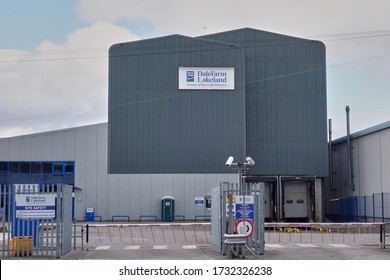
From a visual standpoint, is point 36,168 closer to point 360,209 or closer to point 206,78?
point 206,78

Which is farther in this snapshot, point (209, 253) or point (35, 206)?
point (209, 253)

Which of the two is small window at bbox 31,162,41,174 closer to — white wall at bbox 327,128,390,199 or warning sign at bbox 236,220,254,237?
white wall at bbox 327,128,390,199

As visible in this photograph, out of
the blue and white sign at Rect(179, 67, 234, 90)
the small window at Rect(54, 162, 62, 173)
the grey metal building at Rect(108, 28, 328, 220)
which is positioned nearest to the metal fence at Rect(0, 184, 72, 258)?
the grey metal building at Rect(108, 28, 328, 220)

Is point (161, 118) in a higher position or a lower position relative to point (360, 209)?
higher

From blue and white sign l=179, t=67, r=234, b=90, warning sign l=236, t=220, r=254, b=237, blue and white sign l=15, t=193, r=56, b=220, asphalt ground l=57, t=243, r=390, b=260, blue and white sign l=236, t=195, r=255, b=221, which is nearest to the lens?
blue and white sign l=15, t=193, r=56, b=220

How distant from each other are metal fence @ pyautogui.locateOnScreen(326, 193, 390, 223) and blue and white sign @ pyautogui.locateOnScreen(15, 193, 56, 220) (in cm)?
2906

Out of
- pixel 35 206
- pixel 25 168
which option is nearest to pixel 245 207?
pixel 35 206

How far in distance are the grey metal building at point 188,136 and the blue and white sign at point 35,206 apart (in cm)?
2922

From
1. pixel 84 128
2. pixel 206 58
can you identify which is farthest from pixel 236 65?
pixel 84 128

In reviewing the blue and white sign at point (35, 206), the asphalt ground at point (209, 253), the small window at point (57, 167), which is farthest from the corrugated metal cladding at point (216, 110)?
the blue and white sign at point (35, 206)

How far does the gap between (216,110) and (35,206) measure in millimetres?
30984

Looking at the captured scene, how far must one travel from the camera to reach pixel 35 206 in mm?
21016

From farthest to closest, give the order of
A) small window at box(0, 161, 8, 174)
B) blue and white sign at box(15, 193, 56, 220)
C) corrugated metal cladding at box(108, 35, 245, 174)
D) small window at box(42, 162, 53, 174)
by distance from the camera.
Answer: small window at box(42, 162, 53, 174), small window at box(0, 161, 8, 174), corrugated metal cladding at box(108, 35, 245, 174), blue and white sign at box(15, 193, 56, 220)

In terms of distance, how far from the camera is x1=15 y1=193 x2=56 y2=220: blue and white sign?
2098 cm
